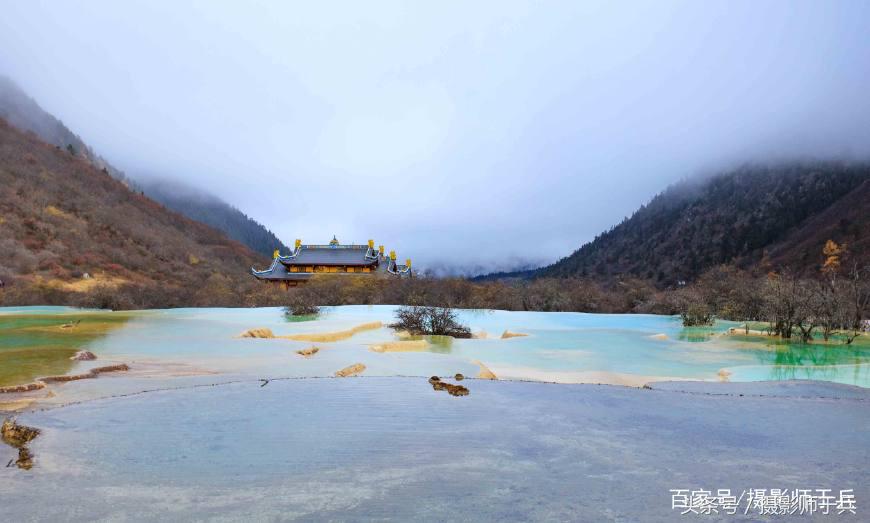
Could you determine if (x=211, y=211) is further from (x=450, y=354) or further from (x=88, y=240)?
(x=450, y=354)

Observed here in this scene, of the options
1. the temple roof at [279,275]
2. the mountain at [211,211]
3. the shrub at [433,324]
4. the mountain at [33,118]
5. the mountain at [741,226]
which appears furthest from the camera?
the mountain at [211,211]

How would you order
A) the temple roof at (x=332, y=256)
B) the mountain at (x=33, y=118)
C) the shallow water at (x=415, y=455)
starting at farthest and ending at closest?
the mountain at (x=33, y=118) → the temple roof at (x=332, y=256) → the shallow water at (x=415, y=455)

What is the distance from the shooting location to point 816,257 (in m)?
45.8

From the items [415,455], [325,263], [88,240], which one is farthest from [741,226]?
[415,455]

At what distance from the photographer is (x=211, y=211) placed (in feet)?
336

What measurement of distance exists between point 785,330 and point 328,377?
36.1 feet

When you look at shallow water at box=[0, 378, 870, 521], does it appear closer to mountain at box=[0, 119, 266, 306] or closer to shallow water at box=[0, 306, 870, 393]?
shallow water at box=[0, 306, 870, 393]

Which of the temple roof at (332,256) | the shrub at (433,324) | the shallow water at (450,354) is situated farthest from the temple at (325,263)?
the shallow water at (450,354)

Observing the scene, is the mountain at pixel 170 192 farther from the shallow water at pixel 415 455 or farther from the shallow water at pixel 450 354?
the shallow water at pixel 415 455

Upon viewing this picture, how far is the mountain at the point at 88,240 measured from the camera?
27078mm

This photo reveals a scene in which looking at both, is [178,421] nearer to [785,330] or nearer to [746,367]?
[746,367]

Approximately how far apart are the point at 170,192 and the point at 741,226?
96.1 meters

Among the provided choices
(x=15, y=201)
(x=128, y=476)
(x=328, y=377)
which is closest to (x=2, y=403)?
(x=128, y=476)

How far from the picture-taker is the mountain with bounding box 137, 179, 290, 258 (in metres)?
94.9
